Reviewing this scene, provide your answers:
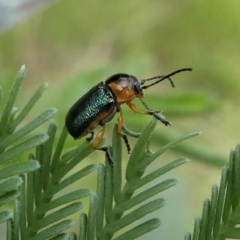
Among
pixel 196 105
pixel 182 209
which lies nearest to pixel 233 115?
pixel 182 209

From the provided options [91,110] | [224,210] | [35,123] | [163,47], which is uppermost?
[163,47]

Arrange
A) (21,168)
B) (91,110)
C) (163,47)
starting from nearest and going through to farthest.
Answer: (21,168)
(91,110)
(163,47)

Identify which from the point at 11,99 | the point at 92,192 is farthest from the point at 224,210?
the point at 11,99

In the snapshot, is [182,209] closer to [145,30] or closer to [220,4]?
[145,30]

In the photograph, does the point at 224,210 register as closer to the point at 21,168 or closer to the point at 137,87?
the point at 21,168

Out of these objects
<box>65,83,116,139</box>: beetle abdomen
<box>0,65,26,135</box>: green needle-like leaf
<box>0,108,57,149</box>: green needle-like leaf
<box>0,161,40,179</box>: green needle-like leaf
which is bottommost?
<box>0,161,40,179</box>: green needle-like leaf

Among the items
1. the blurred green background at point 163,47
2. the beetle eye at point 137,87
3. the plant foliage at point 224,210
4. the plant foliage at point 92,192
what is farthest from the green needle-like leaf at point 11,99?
the blurred green background at point 163,47

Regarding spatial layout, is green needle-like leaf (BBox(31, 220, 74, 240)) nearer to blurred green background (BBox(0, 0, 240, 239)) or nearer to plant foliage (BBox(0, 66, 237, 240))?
plant foliage (BBox(0, 66, 237, 240))

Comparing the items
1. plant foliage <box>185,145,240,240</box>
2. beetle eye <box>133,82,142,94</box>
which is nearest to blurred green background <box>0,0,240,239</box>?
beetle eye <box>133,82,142,94</box>
